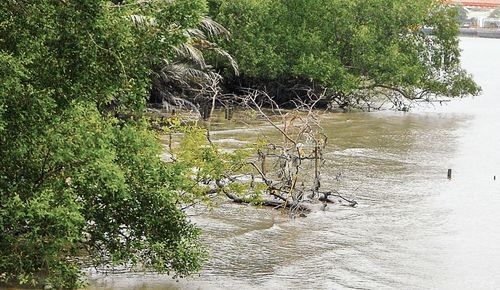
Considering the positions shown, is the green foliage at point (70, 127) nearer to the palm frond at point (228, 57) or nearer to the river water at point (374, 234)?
the river water at point (374, 234)

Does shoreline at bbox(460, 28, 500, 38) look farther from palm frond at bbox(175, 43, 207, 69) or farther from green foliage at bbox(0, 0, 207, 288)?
green foliage at bbox(0, 0, 207, 288)

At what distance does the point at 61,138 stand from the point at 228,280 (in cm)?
427

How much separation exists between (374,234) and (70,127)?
822 centimetres

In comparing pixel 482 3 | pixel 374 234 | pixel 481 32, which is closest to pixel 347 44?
pixel 374 234

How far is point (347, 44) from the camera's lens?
1489 inches

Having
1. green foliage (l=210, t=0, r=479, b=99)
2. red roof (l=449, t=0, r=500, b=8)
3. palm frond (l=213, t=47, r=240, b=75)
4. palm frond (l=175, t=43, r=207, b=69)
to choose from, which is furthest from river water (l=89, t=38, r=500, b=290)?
red roof (l=449, t=0, r=500, b=8)

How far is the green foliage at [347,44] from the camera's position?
36.1 m

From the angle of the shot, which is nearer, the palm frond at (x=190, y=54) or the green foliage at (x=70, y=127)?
the green foliage at (x=70, y=127)

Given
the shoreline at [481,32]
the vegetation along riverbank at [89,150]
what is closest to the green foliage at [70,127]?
→ the vegetation along riverbank at [89,150]

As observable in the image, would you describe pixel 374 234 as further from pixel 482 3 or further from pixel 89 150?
pixel 482 3

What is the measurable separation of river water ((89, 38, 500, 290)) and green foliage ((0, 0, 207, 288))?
75.2 inches

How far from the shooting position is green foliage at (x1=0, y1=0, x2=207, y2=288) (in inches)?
435

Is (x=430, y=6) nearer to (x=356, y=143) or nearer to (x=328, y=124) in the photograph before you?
(x=328, y=124)

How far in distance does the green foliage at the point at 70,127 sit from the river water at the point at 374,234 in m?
1.91
